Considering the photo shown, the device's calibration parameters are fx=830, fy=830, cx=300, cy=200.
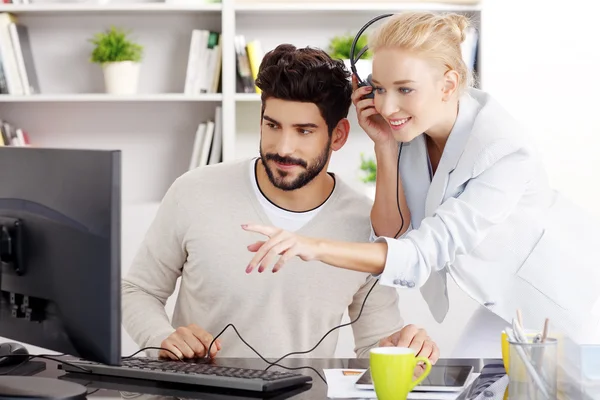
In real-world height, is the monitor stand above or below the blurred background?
below

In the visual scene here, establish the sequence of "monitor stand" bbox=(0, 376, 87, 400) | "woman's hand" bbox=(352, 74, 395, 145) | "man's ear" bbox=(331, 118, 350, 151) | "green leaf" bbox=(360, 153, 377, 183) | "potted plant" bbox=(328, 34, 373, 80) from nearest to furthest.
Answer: "monitor stand" bbox=(0, 376, 87, 400) → "woman's hand" bbox=(352, 74, 395, 145) → "man's ear" bbox=(331, 118, 350, 151) → "potted plant" bbox=(328, 34, 373, 80) → "green leaf" bbox=(360, 153, 377, 183)

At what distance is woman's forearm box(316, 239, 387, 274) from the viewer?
146 centimetres

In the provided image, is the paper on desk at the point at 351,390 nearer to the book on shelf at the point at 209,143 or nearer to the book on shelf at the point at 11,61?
the book on shelf at the point at 209,143

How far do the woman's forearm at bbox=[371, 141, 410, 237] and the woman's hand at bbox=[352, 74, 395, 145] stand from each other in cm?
2

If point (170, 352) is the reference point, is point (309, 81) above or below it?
above

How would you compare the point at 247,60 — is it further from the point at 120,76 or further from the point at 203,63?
the point at 120,76

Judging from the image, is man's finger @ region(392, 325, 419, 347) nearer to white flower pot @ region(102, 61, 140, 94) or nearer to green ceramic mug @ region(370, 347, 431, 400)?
green ceramic mug @ region(370, 347, 431, 400)

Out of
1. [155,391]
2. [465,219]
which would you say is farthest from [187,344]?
[465,219]

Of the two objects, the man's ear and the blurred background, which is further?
the blurred background

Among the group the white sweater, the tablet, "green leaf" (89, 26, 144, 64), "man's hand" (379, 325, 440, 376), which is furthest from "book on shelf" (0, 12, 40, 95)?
the tablet

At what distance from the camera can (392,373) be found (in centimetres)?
128

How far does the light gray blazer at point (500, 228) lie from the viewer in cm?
169

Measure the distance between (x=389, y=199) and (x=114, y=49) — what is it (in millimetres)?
1773

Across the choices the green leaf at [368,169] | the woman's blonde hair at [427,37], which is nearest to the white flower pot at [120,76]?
the green leaf at [368,169]
